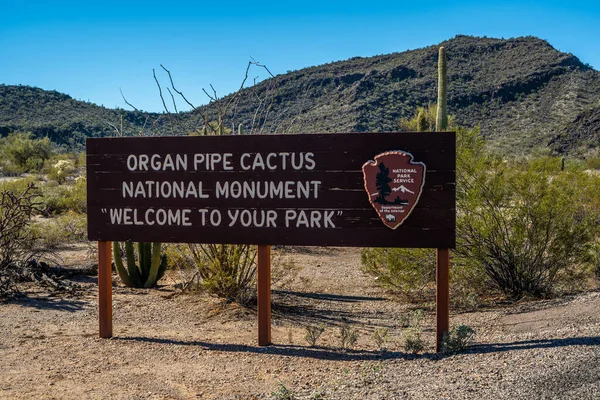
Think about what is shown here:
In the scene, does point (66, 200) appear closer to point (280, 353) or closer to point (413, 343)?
point (280, 353)

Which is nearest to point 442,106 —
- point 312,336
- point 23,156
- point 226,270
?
point 226,270

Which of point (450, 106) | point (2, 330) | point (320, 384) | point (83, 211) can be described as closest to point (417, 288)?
point (320, 384)

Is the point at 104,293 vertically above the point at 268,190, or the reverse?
the point at 268,190

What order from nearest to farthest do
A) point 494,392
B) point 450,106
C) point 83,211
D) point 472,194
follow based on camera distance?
point 494,392
point 472,194
point 83,211
point 450,106

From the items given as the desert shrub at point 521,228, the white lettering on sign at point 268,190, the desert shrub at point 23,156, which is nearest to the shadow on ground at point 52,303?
the white lettering on sign at point 268,190

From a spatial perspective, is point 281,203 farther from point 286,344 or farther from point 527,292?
point 527,292

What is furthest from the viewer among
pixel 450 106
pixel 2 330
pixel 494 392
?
pixel 450 106

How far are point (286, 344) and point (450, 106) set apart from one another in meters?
37.9

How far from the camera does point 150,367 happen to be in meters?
6.64

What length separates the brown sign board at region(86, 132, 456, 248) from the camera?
673 centimetres

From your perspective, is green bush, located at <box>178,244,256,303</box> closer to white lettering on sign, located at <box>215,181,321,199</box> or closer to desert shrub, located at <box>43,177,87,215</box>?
white lettering on sign, located at <box>215,181,321,199</box>

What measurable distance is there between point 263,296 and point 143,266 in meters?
4.27

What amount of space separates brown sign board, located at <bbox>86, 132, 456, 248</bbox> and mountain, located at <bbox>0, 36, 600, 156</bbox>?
26608 millimetres

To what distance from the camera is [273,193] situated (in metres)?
7.13
